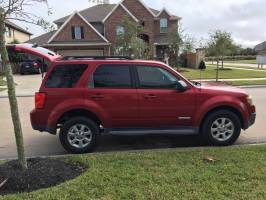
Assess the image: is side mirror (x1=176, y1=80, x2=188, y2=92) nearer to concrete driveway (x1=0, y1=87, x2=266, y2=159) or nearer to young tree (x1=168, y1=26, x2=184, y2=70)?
concrete driveway (x1=0, y1=87, x2=266, y2=159)

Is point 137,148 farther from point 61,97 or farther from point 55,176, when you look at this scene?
point 55,176

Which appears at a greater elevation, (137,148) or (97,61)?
(97,61)

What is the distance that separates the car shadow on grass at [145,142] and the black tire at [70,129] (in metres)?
0.30

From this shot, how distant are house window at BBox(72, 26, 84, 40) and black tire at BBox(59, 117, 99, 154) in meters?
33.8

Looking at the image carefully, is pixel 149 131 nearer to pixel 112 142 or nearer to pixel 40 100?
pixel 112 142

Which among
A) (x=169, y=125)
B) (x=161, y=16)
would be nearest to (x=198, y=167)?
(x=169, y=125)

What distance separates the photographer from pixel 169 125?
6.71 m

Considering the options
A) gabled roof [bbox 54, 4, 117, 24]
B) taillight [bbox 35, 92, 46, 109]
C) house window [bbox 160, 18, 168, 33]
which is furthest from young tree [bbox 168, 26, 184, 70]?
taillight [bbox 35, 92, 46, 109]

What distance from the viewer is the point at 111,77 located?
21.7ft

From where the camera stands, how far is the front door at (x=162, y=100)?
6527 mm

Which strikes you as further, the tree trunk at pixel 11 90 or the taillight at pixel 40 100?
the taillight at pixel 40 100

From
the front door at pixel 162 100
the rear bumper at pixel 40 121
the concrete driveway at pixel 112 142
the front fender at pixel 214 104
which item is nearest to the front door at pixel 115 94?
the front door at pixel 162 100

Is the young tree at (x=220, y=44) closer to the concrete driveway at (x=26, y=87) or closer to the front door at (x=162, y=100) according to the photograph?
the concrete driveway at (x=26, y=87)

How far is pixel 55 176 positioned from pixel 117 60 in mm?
2675
